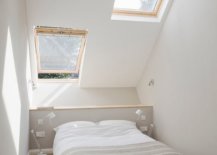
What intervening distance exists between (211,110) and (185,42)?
91cm

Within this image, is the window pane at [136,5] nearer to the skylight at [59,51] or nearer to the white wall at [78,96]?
the skylight at [59,51]

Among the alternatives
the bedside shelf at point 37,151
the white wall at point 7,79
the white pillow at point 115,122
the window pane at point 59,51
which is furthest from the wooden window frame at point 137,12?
the bedside shelf at point 37,151

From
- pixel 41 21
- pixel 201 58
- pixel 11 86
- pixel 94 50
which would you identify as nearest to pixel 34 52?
pixel 41 21

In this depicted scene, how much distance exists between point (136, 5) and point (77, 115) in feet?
6.31

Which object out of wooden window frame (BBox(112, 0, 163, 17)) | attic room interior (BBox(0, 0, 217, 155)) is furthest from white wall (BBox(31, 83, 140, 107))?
wooden window frame (BBox(112, 0, 163, 17))

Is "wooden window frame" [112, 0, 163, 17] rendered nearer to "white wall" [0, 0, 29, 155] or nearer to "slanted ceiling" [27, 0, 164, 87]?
"slanted ceiling" [27, 0, 164, 87]

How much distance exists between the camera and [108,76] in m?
4.13

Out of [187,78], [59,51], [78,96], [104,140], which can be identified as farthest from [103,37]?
[104,140]

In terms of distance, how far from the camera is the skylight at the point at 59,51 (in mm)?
3498

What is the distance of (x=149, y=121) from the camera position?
3.91 meters

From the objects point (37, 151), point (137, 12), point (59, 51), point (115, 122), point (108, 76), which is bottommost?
point (37, 151)

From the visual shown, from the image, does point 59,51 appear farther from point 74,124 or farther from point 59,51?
point 74,124

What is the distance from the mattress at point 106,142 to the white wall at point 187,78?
1.43 feet

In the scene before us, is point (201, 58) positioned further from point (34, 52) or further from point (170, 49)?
point (34, 52)
